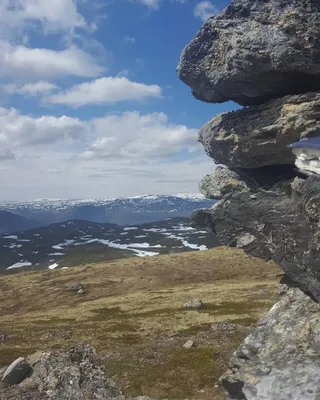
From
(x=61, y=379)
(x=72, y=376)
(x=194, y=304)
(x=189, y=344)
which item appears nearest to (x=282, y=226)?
(x=72, y=376)

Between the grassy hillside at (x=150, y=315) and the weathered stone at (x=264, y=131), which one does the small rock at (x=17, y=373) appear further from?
the weathered stone at (x=264, y=131)

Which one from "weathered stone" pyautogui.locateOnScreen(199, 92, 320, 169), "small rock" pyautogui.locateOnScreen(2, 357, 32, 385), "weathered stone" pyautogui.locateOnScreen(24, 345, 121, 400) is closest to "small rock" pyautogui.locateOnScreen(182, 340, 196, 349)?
"weathered stone" pyautogui.locateOnScreen(24, 345, 121, 400)

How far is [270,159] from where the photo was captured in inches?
984

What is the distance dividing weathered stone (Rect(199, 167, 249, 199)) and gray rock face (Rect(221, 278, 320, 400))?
11.3 metres

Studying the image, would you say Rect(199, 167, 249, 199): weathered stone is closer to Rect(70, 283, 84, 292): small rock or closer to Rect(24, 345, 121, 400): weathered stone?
Rect(24, 345, 121, 400): weathered stone

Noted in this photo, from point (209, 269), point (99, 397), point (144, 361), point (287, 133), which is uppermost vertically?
point (287, 133)

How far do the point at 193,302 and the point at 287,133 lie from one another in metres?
58.4


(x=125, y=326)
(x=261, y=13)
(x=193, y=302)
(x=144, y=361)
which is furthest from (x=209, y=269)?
(x=261, y=13)

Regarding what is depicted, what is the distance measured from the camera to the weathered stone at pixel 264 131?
22203 mm

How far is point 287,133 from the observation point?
897 inches

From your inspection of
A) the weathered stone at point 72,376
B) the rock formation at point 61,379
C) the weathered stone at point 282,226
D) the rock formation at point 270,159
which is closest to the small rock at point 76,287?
the rock formation at point 61,379

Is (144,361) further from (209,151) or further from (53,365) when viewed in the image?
(209,151)

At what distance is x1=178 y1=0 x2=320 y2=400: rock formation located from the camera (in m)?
18.2

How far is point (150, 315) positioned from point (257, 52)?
2305 inches
